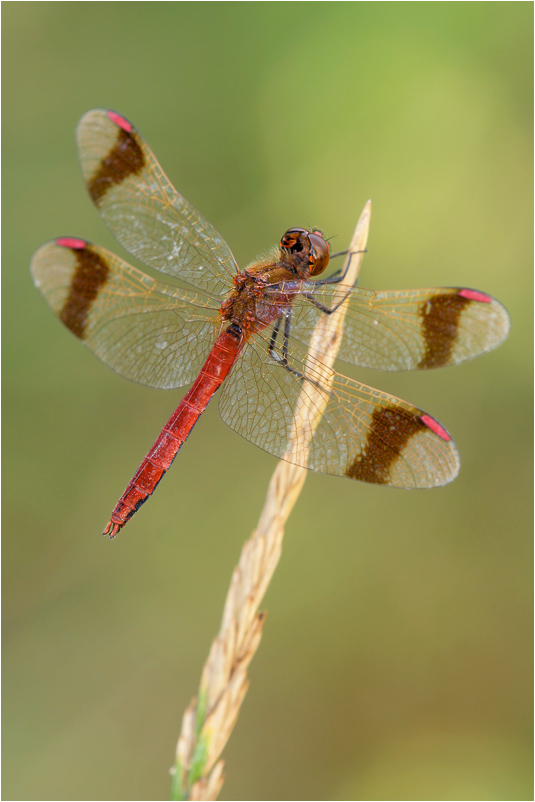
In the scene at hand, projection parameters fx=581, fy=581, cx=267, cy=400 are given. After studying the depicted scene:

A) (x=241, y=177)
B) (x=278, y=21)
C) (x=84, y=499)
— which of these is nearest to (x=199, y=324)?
(x=241, y=177)

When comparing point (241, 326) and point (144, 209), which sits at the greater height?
point (144, 209)

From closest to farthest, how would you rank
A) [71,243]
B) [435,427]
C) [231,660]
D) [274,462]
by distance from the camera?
[231,660], [435,427], [71,243], [274,462]

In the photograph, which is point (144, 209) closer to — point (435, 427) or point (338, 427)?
point (338, 427)

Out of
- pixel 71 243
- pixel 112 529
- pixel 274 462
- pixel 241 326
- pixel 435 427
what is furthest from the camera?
pixel 274 462

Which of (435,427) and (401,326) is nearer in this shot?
(435,427)

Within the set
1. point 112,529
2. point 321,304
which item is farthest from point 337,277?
point 112,529

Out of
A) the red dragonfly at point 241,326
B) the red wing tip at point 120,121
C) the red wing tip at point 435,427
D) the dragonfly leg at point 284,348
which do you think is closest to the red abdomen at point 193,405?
the red dragonfly at point 241,326

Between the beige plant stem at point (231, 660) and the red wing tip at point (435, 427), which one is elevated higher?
the red wing tip at point (435, 427)

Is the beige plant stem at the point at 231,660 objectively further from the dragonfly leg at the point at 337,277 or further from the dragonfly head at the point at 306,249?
the dragonfly head at the point at 306,249
